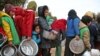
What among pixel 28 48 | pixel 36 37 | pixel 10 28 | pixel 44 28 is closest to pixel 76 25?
pixel 44 28

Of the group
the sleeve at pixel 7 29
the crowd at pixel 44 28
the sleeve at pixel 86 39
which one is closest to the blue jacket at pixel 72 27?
the crowd at pixel 44 28

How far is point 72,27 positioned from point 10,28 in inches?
94.3

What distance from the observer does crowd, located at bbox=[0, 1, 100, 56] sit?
10.9 m

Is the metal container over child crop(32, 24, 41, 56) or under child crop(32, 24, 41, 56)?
under

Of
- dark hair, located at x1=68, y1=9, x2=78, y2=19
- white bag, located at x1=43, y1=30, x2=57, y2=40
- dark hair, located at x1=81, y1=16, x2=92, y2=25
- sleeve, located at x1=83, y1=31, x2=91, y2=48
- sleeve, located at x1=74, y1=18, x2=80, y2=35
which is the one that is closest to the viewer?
white bag, located at x1=43, y1=30, x2=57, y2=40

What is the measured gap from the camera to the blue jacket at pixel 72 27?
12.4m

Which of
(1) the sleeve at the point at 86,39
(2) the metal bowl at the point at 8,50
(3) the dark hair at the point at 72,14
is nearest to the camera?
(2) the metal bowl at the point at 8,50

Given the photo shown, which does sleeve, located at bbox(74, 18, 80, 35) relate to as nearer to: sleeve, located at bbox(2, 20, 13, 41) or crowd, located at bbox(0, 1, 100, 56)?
crowd, located at bbox(0, 1, 100, 56)

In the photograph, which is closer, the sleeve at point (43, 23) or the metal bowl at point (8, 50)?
the metal bowl at point (8, 50)

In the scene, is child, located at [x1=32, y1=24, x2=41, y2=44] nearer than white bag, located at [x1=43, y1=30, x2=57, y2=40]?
Yes

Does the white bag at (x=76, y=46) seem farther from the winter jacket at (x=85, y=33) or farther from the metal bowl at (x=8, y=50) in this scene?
the metal bowl at (x=8, y=50)

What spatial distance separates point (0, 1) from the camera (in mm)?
21172

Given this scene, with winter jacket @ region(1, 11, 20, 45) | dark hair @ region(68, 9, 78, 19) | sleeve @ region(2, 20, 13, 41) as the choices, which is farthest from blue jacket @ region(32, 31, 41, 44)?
dark hair @ region(68, 9, 78, 19)

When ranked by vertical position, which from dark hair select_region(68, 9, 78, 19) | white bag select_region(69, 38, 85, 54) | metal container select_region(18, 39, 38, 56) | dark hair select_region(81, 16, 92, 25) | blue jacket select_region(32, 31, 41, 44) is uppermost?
dark hair select_region(68, 9, 78, 19)
